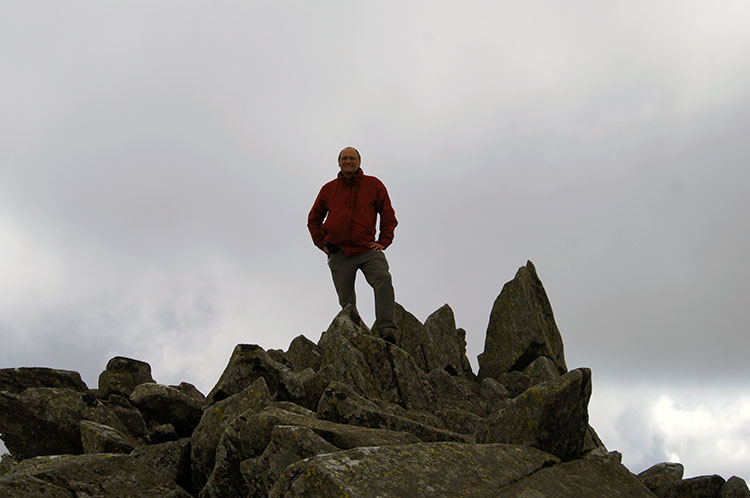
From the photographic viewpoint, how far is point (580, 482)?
10852 mm

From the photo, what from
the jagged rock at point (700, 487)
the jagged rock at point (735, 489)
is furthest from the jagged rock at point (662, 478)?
the jagged rock at point (735, 489)

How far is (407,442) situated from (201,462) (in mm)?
3825

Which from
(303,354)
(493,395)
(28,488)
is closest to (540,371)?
(493,395)

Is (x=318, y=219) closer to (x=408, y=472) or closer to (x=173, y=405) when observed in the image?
(x=173, y=405)

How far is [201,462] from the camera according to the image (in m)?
12.5

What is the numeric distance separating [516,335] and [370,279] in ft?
20.6

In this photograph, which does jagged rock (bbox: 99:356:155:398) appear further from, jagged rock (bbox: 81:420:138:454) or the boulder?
the boulder

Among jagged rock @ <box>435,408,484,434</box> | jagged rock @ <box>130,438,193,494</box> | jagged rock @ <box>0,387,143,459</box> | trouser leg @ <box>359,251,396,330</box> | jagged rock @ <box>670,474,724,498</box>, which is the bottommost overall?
jagged rock @ <box>130,438,193,494</box>

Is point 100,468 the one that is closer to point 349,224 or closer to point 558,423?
point 558,423

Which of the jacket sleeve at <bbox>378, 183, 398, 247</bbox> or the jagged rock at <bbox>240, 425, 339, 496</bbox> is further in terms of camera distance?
the jacket sleeve at <bbox>378, 183, 398, 247</bbox>

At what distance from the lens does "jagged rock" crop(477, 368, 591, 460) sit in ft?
38.7

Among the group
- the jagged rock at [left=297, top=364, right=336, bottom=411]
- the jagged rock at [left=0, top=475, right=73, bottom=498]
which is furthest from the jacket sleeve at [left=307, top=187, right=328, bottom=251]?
the jagged rock at [left=0, top=475, right=73, bottom=498]

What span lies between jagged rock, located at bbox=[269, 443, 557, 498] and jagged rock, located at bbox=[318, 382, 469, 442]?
2.41 meters

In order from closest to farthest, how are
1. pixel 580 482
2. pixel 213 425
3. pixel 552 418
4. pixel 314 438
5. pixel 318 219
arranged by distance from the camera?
1. pixel 314 438
2. pixel 580 482
3. pixel 552 418
4. pixel 213 425
5. pixel 318 219
